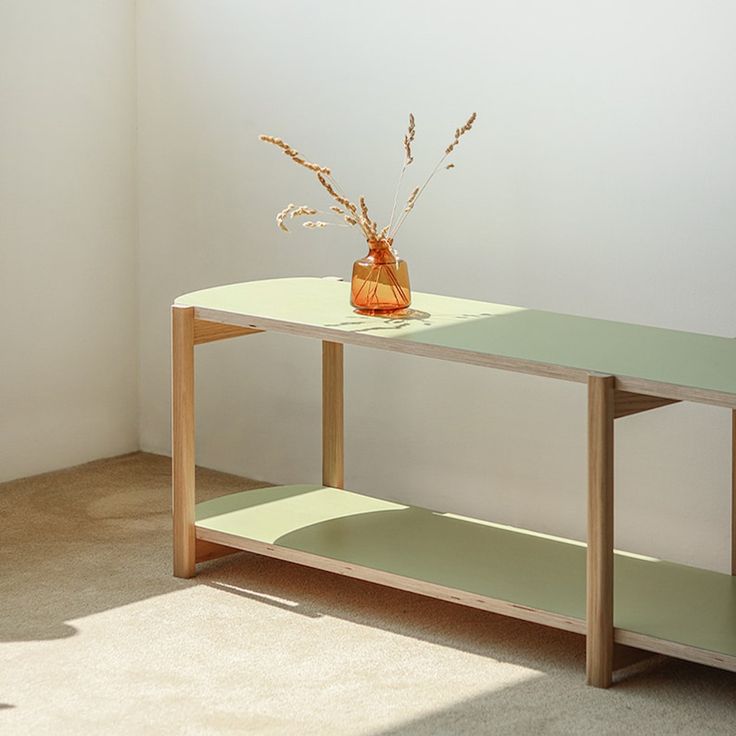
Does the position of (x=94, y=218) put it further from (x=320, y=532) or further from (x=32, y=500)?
(x=320, y=532)

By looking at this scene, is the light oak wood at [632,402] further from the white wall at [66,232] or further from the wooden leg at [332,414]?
the white wall at [66,232]

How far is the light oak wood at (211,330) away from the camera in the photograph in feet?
12.9

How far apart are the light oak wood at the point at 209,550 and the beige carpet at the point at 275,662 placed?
0.04 meters

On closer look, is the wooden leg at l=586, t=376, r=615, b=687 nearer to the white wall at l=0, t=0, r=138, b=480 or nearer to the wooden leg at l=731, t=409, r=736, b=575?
the wooden leg at l=731, t=409, r=736, b=575

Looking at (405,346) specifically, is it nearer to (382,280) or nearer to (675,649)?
(382,280)

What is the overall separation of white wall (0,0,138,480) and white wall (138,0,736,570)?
0.09m

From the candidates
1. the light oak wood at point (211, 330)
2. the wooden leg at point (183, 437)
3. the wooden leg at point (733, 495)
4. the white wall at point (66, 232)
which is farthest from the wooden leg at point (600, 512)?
the white wall at point (66, 232)

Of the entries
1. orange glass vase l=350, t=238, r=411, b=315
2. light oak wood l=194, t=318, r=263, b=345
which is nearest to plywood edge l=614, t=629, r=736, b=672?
orange glass vase l=350, t=238, r=411, b=315

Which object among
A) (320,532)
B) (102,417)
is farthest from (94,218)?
(320,532)

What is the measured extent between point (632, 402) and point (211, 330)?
1.27 m

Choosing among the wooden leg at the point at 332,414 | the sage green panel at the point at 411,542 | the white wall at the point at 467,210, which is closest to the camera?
the sage green panel at the point at 411,542

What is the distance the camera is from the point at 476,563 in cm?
372

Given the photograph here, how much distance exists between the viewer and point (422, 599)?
389cm

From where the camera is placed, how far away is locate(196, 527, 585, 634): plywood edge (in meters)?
3.36
